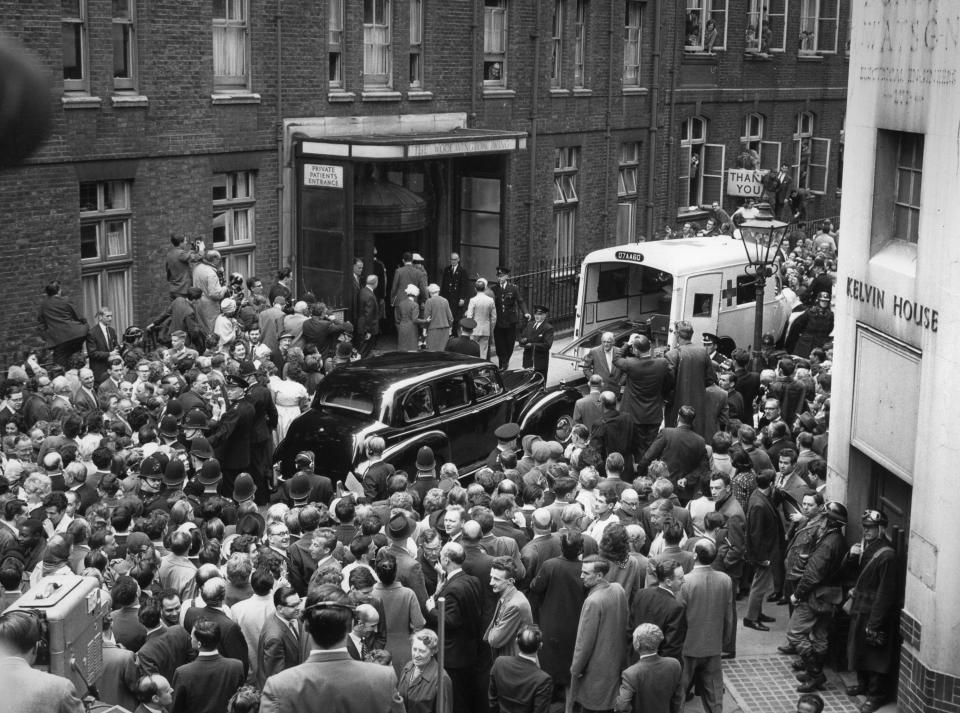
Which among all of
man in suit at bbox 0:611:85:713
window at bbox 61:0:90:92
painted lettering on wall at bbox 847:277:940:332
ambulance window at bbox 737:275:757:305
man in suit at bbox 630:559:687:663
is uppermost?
window at bbox 61:0:90:92

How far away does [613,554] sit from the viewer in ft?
28.7

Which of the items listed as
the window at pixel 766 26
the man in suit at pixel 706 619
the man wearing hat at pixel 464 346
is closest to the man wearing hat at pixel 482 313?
the man wearing hat at pixel 464 346

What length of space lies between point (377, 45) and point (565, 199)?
6.65 meters

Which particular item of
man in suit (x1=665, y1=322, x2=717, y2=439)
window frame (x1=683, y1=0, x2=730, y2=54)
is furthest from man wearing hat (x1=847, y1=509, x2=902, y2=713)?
window frame (x1=683, y1=0, x2=730, y2=54)

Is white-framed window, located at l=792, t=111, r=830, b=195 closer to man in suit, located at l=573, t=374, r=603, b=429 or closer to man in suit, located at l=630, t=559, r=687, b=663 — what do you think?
man in suit, located at l=573, t=374, r=603, b=429

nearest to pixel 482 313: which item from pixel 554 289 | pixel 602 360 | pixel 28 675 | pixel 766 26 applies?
pixel 602 360

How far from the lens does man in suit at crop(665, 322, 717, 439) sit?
50.4ft

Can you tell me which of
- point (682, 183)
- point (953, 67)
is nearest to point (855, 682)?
point (953, 67)

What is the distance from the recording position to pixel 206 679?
23.1 ft

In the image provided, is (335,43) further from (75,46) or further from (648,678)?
(648,678)

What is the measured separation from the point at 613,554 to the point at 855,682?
2960 mm

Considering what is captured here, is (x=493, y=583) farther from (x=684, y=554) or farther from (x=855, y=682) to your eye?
(x=855, y=682)

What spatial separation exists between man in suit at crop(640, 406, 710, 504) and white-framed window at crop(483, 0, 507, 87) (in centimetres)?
1528

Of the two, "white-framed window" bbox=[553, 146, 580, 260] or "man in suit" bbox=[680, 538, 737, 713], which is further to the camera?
"white-framed window" bbox=[553, 146, 580, 260]
